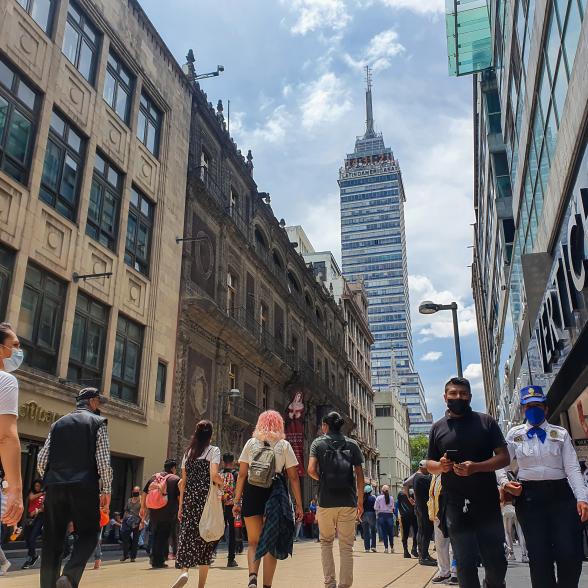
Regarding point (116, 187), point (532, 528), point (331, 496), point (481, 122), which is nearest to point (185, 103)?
point (116, 187)

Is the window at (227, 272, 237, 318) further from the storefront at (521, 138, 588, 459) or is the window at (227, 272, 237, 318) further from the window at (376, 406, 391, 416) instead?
the window at (376, 406, 391, 416)

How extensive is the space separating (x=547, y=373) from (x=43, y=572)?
12.0 meters

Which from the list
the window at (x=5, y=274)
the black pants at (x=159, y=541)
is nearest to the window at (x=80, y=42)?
the window at (x=5, y=274)

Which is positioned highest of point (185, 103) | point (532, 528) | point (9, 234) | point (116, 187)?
point (185, 103)

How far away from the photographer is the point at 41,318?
47.3 ft

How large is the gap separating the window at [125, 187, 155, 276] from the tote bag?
43.8ft

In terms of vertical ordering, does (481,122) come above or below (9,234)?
above

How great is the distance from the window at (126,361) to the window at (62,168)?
3931 mm

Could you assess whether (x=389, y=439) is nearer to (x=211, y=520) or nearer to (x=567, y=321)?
(x=567, y=321)

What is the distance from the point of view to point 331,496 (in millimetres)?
6230

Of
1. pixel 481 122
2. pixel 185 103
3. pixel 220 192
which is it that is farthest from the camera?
pixel 481 122

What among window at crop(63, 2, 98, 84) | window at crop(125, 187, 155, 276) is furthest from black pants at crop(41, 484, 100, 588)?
window at crop(63, 2, 98, 84)

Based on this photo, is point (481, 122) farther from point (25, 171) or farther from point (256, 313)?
point (25, 171)

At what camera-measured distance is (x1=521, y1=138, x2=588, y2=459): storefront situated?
9.79 m
